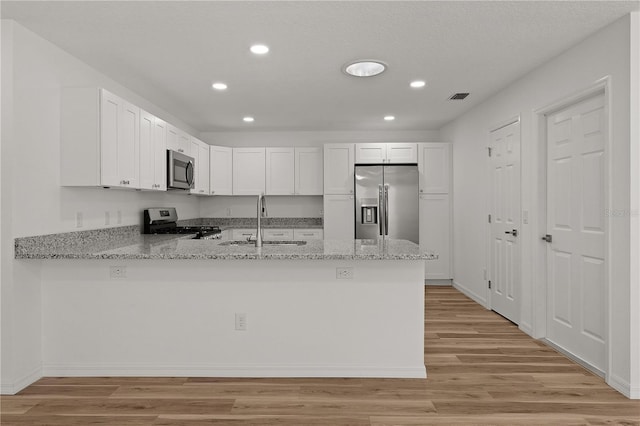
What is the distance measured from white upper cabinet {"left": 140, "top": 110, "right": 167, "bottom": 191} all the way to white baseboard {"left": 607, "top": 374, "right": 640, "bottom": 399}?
4043mm

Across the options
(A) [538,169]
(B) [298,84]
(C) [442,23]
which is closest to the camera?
(C) [442,23]

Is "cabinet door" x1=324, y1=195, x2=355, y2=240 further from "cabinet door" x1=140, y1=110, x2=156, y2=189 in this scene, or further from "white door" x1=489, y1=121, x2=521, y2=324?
"cabinet door" x1=140, y1=110, x2=156, y2=189

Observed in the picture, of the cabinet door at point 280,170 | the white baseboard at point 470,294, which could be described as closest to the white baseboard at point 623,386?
the white baseboard at point 470,294

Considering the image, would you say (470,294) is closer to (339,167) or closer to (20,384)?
(339,167)

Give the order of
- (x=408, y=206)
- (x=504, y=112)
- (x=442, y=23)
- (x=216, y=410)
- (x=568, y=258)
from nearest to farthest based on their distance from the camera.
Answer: (x=216, y=410)
(x=442, y=23)
(x=568, y=258)
(x=504, y=112)
(x=408, y=206)

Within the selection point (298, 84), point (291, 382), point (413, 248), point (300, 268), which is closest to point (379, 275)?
point (413, 248)

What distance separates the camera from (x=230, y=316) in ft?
Answer: 9.39

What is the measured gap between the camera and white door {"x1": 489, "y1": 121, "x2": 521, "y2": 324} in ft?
13.3

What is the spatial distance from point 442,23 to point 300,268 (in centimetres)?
196

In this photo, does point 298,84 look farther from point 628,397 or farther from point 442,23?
point 628,397

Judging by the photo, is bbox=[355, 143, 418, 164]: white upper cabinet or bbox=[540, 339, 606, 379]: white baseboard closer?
bbox=[540, 339, 606, 379]: white baseboard

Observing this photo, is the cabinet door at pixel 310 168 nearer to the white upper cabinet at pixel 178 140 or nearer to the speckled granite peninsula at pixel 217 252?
the white upper cabinet at pixel 178 140

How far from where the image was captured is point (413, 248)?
9.78 feet

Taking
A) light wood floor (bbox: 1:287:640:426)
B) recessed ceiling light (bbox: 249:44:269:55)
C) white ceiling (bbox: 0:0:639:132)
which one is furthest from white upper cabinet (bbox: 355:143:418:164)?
light wood floor (bbox: 1:287:640:426)
